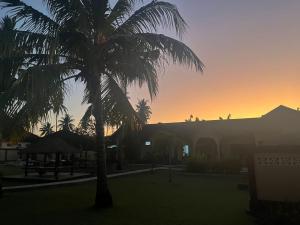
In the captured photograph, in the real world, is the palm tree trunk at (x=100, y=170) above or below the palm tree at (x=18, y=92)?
below

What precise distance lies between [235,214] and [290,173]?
6.98ft

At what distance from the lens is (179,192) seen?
15.3m

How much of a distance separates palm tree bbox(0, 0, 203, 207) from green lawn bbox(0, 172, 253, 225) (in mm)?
1203

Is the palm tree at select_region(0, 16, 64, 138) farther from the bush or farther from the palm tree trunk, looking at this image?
the bush

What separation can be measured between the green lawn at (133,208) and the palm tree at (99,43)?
1203mm

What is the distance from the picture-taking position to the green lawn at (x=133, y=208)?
9589 mm

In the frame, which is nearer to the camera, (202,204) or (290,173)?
(290,173)

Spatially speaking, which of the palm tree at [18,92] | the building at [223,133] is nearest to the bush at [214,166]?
the building at [223,133]

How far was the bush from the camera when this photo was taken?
82.2 ft

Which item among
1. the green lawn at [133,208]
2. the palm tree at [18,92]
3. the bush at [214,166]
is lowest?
the green lawn at [133,208]

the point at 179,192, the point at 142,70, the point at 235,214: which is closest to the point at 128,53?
the point at 142,70

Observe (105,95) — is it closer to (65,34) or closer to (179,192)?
(65,34)

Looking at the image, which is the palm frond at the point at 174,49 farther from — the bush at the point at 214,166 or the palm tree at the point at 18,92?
the bush at the point at 214,166

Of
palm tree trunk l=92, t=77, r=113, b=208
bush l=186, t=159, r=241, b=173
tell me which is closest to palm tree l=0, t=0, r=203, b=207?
palm tree trunk l=92, t=77, r=113, b=208
